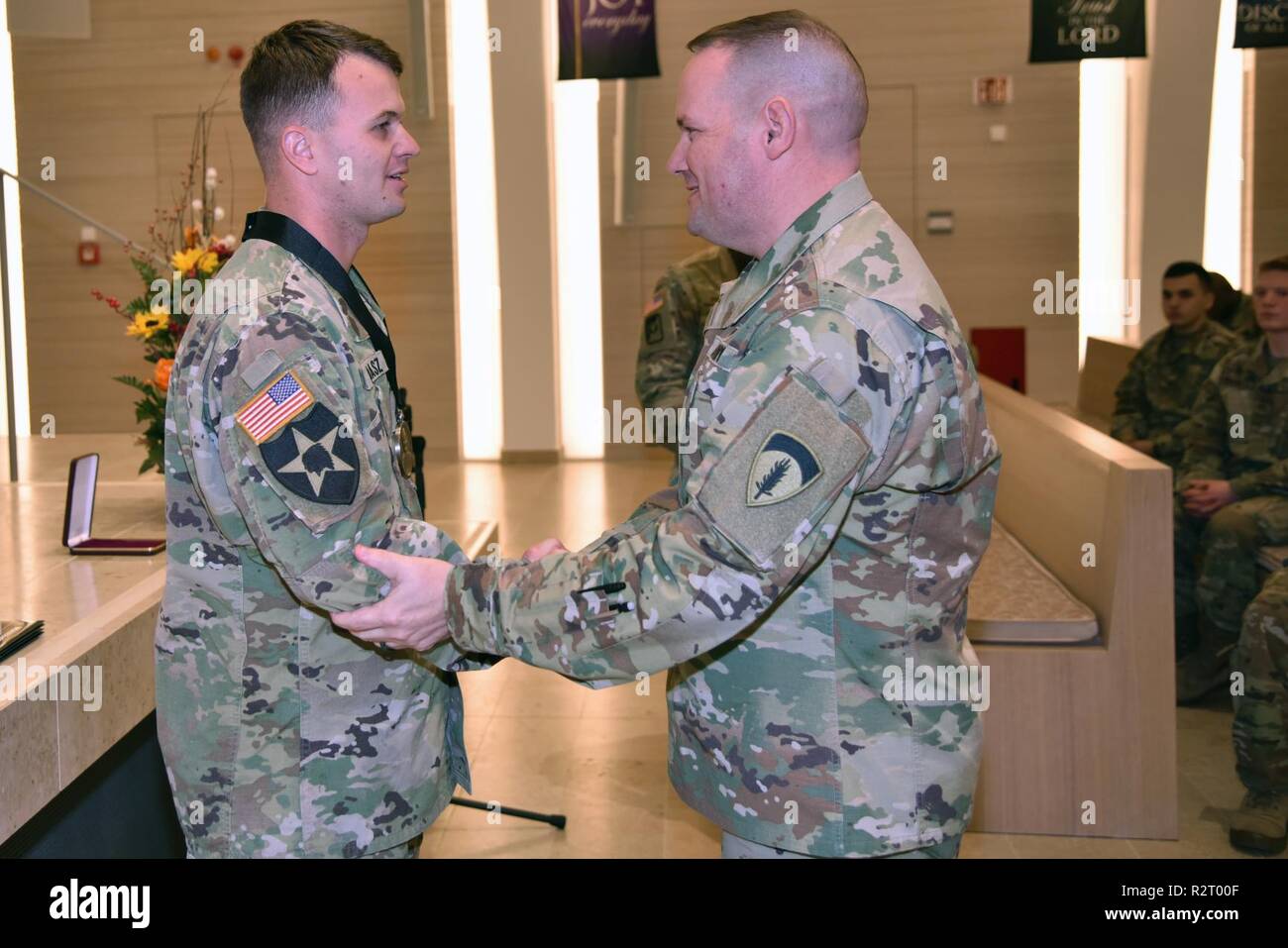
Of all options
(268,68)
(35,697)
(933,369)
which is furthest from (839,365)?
(35,697)

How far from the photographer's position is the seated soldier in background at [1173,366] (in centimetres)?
553

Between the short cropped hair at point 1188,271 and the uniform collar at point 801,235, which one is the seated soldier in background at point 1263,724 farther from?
the uniform collar at point 801,235

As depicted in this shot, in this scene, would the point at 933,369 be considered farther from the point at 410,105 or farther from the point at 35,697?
the point at 410,105

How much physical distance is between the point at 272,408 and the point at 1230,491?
12.3 ft

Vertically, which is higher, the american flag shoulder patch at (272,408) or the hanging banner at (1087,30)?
the hanging banner at (1087,30)

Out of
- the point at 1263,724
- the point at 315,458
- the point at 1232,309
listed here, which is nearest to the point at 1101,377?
the point at 1232,309

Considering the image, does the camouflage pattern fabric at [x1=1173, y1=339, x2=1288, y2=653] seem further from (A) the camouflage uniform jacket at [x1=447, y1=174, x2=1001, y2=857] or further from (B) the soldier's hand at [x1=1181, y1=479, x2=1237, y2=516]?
(A) the camouflage uniform jacket at [x1=447, y1=174, x2=1001, y2=857]

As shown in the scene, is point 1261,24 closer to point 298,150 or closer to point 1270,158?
point 1270,158

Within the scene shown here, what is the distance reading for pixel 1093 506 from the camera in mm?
3676

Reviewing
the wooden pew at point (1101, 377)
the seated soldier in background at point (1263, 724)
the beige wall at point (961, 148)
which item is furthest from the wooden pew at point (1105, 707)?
the beige wall at point (961, 148)

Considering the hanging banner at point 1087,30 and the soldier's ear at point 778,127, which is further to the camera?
the hanging banner at point 1087,30

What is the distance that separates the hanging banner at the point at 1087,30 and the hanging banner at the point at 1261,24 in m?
0.55

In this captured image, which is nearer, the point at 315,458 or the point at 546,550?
the point at 315,458

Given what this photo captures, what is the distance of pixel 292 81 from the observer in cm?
185
